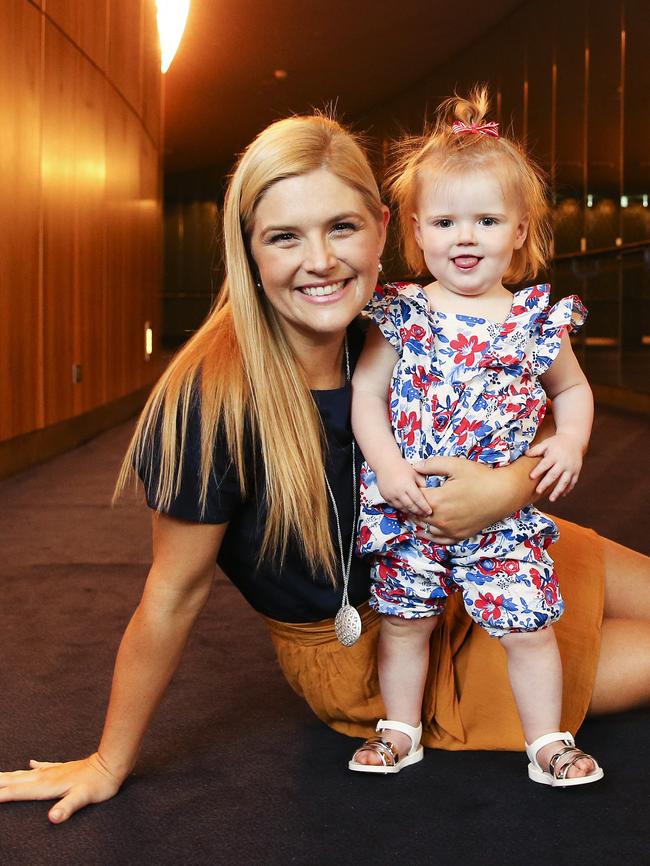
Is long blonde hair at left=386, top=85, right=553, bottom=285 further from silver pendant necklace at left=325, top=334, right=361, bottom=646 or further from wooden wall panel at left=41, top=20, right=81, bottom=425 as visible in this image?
wooden wall panel at left=41, top=20, right=81, bottom=425

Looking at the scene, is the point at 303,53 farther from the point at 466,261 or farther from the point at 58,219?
the point at 466,261

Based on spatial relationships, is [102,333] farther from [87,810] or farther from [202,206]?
[202,206]

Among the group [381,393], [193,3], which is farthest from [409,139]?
[193,3]

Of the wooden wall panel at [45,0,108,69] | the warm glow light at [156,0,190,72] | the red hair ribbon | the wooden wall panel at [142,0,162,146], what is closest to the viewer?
the red hair ribbon

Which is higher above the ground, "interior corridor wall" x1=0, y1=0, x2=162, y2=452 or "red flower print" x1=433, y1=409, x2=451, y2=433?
"interior corridor wall" x1=0, y1=0, x2=162, y2=452

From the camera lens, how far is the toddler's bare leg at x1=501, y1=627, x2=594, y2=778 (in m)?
1.70

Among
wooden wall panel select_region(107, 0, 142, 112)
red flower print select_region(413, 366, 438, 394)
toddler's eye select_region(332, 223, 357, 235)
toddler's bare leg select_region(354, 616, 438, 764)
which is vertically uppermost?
wooden wall panel select_region(107, 0, 142, 112)

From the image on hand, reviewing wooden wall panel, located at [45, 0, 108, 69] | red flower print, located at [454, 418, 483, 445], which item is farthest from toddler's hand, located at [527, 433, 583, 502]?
wooden wall panel, located at [45, 0, 108, 69]

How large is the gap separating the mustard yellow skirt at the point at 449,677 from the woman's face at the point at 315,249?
59 centimetres

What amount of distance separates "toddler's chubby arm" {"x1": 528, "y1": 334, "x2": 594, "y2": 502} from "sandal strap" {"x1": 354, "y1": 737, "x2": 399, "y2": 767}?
0.51 metres

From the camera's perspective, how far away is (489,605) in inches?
66.8

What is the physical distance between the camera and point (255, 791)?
5.58ft

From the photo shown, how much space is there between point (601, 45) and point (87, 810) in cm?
855

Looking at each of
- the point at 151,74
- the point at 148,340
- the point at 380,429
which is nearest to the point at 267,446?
the point at 380,429
